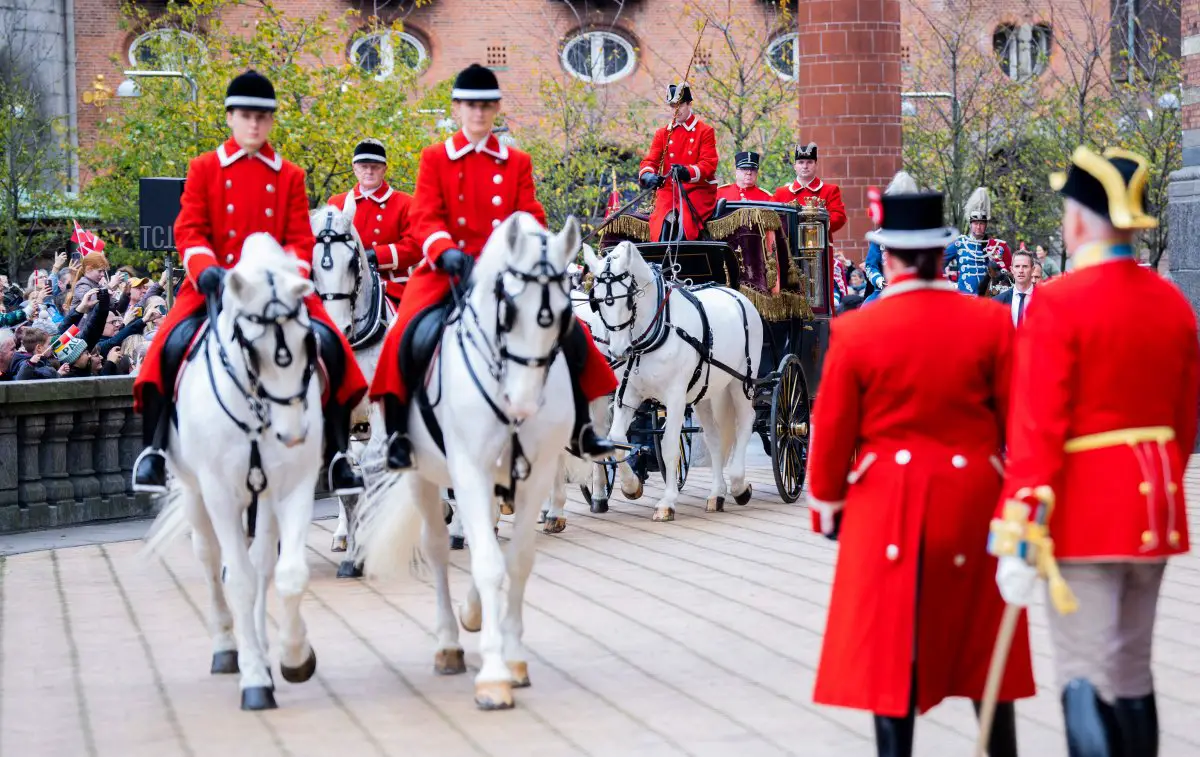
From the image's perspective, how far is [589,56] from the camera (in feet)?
158

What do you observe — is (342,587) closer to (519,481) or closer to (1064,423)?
(519,481)

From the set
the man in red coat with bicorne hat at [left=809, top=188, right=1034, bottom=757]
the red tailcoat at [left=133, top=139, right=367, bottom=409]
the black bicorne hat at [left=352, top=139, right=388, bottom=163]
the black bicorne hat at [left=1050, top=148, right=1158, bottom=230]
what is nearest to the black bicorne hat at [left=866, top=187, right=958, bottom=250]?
the man in red coat with bicorne hat at [left=809, top=188, right=1034, bottom=757]

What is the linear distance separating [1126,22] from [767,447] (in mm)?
30787

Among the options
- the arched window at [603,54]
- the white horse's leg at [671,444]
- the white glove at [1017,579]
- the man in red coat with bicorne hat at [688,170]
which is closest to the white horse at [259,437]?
the white glove at [1017,579]

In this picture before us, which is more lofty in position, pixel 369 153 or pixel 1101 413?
pixel 369 153

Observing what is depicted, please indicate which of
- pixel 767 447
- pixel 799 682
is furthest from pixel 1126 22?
pixel 799 682

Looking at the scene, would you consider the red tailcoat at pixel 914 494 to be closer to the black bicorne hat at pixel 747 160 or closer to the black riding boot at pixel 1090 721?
the black riding boot at pixel 1090 721

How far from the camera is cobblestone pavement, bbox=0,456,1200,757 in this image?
6781 mm

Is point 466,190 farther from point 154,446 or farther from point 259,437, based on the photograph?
point 154,446

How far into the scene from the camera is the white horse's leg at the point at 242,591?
24.2 ft

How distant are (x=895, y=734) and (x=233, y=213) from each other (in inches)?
170

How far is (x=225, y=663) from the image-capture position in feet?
26.9

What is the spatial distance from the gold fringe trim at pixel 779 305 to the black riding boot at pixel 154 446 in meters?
7.96

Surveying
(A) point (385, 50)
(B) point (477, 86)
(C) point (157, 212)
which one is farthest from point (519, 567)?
(A) point (385, 50)
